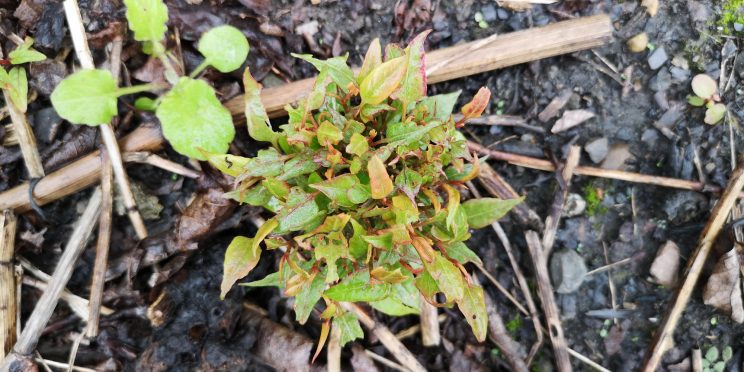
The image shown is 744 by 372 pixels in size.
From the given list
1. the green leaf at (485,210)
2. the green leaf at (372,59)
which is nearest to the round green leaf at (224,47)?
the green leaf at (372,59)

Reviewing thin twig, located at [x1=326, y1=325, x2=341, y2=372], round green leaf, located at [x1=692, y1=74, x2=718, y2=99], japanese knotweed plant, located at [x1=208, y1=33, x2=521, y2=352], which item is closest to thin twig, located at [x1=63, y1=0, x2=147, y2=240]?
japanese knotweed plant, located at [x1=208, y1=33, x2=521, y2=352]

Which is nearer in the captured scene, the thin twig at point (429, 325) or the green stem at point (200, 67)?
the green stem at point (200, 67)

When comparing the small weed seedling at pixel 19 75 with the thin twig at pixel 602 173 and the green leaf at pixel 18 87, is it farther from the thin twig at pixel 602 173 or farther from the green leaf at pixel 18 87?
the thin twig at pixel 602 173

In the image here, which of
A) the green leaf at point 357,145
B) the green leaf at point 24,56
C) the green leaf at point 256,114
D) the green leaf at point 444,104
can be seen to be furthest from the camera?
the green leaf at point 24,56

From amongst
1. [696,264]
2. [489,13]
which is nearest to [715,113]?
[696,264]

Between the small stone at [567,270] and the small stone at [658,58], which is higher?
the small stone at [658,58]

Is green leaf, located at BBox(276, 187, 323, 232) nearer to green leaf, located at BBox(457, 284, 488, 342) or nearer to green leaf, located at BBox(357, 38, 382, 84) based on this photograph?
green leaf, located at BBox(357, 38, 382, 84)
